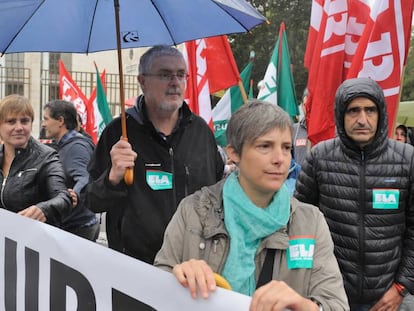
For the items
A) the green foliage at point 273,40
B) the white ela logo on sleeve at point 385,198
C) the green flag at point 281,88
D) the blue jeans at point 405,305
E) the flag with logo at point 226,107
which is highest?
the green foliage at point 273,40

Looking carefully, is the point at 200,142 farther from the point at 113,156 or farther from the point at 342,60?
the point at 342,60

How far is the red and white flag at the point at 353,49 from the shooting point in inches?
148

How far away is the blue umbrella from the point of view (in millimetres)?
3184

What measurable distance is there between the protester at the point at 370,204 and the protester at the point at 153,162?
0.68 meters

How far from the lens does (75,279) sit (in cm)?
210

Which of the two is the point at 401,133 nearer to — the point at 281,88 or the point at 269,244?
the point at 281,88

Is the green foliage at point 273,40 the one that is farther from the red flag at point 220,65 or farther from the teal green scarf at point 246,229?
the teal green scarf at point 246,229

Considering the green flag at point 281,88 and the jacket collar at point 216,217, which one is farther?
the green flag at point 281,88

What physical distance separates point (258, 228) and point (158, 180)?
3.47 ft

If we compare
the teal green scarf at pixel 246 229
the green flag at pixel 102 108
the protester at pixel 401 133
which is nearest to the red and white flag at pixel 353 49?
the teal green scarf at pixel 246 229

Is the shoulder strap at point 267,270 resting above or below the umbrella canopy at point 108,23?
below

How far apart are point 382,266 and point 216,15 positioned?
1646mm

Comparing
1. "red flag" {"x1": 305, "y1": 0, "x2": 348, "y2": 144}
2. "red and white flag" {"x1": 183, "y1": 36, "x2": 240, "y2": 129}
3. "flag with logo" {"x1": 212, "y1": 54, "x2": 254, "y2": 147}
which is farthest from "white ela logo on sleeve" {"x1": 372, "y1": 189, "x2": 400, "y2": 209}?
"flag with logo" {"x1": 212, "y1": 54, "x2": 254, "y2": 147}

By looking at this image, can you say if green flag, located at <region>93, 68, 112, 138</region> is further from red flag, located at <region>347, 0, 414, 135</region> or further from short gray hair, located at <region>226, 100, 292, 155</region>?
short gray hair, located at <region>226, 100, 292, 155</region>
